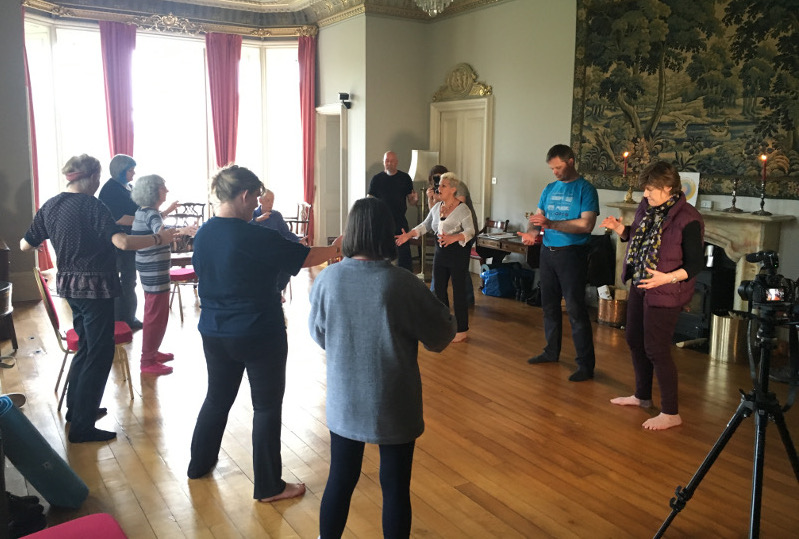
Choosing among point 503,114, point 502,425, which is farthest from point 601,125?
point 502,425

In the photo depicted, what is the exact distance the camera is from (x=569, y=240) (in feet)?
15.5

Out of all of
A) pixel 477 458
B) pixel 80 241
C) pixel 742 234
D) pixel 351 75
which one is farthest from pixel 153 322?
pixel 351 75

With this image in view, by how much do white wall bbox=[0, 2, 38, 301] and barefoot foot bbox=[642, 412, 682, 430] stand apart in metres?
6.60

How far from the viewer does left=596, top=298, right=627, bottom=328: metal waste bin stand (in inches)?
254

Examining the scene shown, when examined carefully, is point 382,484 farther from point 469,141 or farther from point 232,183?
point 469,141

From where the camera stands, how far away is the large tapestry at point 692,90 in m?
5.60

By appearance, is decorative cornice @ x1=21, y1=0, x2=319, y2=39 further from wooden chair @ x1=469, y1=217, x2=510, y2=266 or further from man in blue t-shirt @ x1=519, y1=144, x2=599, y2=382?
man in blue t-shirt @ x1=519, y1=144, x2=599, y2=382

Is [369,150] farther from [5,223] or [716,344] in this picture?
[716,344]

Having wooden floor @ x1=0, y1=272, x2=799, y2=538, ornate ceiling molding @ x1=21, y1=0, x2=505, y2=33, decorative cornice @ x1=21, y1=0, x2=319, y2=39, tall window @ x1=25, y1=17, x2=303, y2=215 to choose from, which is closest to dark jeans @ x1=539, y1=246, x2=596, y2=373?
wooden floor @ x1=0, y1=272, x2=799, y2=538

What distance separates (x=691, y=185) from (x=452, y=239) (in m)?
2.49

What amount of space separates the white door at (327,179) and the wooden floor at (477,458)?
5.74 m

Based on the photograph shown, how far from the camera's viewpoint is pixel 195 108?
33.3 ft

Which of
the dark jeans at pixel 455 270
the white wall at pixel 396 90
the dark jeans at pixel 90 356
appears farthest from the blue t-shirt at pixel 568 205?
the white wall at pixel 396 90

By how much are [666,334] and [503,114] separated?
5131mm
